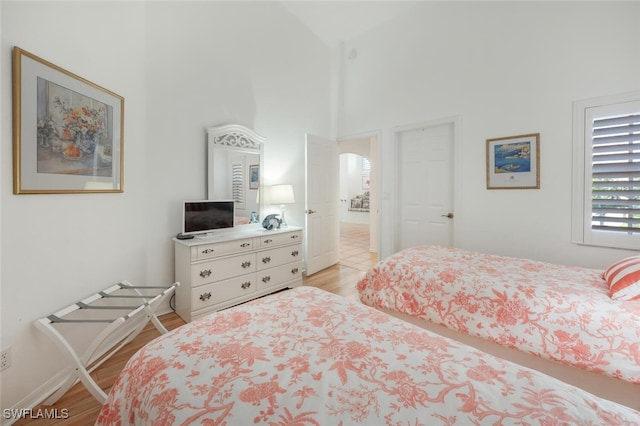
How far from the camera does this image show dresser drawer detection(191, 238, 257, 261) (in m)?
2.47

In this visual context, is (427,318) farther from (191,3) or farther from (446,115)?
(191,3)

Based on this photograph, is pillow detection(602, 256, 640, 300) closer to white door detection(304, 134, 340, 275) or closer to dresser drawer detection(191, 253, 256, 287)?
dresser drawer detection(191, 253, 256, 287)

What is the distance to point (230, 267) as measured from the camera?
8.94 ft

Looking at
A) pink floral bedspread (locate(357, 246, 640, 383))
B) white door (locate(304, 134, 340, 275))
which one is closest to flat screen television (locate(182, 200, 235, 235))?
white door (locate(304, 134, 340, 275))

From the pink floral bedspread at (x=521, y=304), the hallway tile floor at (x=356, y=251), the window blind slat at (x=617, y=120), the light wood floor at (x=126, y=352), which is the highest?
the window blind slat at (x=617, y=120)

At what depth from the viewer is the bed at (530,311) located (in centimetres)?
136

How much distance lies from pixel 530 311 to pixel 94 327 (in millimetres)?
2882

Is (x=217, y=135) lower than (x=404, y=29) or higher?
lower

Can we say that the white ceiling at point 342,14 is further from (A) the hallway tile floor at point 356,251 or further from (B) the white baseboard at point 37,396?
(B) the white baseboard at point 37,396

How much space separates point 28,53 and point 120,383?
5.89 feet

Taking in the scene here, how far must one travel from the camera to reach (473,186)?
3188mm

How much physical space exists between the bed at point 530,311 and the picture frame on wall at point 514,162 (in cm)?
108

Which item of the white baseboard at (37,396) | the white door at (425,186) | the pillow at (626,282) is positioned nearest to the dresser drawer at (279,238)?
the white door at (425,186)

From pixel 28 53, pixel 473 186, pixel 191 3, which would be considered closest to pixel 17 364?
pixel 28 53
